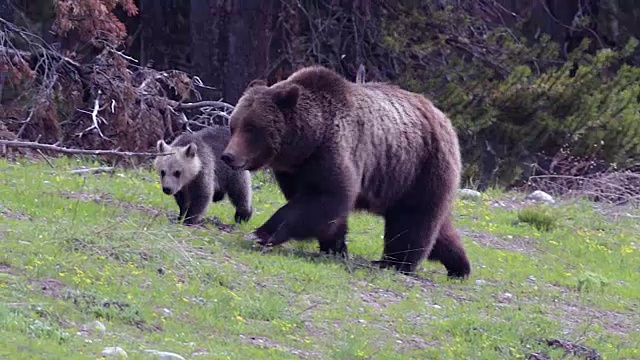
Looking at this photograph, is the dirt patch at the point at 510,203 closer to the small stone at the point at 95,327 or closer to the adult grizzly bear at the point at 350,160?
the adult grizzly bear at the point at 350,160

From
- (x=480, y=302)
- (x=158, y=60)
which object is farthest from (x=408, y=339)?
(x=158, y=60)

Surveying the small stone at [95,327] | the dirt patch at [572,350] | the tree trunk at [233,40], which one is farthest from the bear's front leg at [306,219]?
the tree trunk at [233,40]

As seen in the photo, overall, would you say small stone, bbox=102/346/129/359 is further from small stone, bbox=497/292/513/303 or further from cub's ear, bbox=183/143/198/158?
cub's ear, bbox=183/143/198/158

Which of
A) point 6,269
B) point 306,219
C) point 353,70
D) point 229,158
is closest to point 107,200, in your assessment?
point 229,158

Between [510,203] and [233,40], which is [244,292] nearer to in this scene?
[510,203]

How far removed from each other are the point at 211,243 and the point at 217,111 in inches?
278

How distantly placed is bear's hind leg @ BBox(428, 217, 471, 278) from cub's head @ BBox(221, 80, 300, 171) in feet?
6.63

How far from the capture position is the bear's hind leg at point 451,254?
11.5 m

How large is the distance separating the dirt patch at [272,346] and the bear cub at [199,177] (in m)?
3.62

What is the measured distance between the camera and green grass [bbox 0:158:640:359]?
7.64m

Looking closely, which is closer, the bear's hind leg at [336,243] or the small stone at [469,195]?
the bear's hind leg at [336,243]

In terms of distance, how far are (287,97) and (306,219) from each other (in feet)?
3.49

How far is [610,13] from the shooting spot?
24.4 meters

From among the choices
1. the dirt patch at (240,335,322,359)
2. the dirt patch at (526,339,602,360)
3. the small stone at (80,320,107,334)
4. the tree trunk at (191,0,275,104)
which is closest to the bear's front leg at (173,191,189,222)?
the dirt patch at (240,335,322,359)
